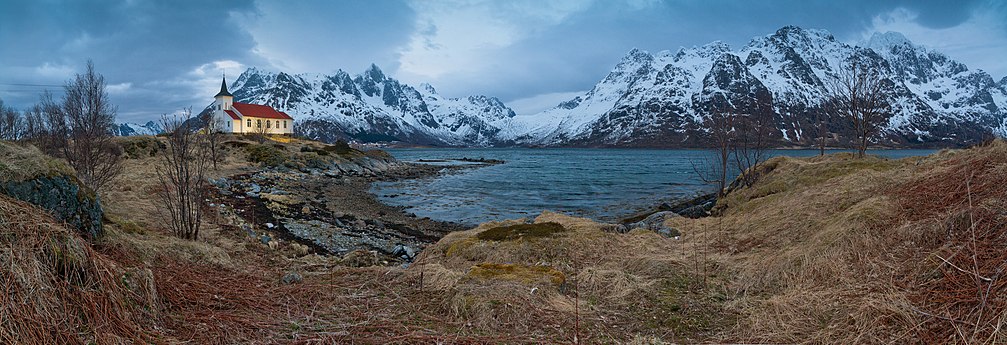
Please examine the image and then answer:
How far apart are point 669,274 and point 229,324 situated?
6.02 meters

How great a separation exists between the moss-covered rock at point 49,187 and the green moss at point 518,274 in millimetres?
5278

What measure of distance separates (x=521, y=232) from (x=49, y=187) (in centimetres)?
813

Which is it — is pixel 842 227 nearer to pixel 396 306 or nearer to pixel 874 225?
pixel 874 225

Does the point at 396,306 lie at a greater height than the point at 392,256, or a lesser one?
greater

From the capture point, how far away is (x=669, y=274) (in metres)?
7.32

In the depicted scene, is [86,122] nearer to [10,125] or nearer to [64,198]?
[64,198]

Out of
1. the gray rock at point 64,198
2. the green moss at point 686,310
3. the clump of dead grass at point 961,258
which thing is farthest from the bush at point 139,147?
the clump of dead grass at point 961,258

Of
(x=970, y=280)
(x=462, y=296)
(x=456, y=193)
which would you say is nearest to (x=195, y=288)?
(x=462, y=296)

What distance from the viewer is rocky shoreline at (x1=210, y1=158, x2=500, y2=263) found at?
14.4 metres

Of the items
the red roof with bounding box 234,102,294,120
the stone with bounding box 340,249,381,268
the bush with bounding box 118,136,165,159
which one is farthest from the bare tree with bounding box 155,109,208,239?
the red roof with bounding box 234,102,294,120

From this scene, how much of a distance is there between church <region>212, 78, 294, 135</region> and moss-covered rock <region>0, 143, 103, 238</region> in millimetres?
80092

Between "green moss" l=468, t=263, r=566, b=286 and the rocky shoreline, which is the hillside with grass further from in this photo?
the rocky shoreline

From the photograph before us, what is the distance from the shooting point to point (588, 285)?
6789 mm

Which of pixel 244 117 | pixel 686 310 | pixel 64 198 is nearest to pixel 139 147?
pixel 244 117
